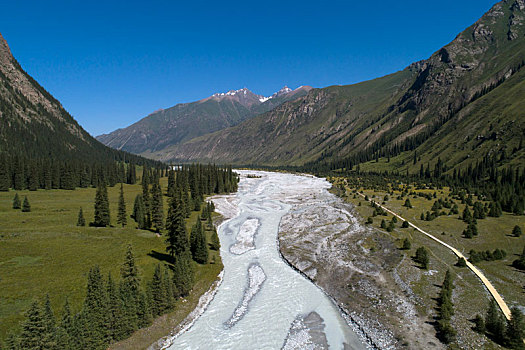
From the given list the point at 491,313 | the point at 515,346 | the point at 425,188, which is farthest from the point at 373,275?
the point at 425,188

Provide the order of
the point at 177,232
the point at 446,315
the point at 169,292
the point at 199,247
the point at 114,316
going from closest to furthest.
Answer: the point at 114,316
the point at 446,315
the point at 169,292
the point at 177,232
the point at 199,247

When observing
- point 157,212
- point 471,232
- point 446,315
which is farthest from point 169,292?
point 471,232

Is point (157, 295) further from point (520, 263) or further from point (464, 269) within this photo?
point (520, 263)

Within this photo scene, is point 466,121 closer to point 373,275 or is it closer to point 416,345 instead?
point 373,275

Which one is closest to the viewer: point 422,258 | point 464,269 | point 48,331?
point 48,331

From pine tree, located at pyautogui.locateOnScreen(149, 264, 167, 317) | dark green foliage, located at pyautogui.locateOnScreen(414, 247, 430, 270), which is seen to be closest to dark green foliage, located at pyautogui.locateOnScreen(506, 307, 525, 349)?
dark green foliage, located at pyautogui.locateOnScreen(414, 247, 430, 270)

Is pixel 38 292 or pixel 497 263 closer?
pixel 38 292
